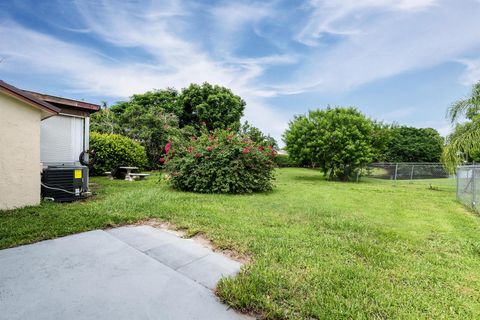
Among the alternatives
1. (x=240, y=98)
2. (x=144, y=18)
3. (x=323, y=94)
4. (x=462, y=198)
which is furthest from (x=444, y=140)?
(x=240, y=98)

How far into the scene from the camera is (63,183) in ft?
16.8

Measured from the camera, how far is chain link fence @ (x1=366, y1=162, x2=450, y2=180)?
48.3ft

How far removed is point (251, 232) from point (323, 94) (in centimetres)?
1196

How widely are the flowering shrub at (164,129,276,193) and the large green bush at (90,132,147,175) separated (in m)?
4.13

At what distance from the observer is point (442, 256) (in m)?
2.83

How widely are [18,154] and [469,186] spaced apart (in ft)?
35.7

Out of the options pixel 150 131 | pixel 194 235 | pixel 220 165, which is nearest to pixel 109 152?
pixel 150 131

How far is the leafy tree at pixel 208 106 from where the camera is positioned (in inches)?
874

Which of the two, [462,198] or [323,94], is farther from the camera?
[323,94]

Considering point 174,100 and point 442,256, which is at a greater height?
point 174,100

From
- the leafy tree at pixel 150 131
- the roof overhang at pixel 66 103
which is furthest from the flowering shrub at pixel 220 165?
the leafy tree at pixel 150 131

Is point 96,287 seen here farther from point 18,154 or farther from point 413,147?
point 413,147

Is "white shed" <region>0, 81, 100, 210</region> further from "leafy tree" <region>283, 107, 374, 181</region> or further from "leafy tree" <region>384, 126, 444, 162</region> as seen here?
"leafy tree" <region>384, 126, 444, 162</region>

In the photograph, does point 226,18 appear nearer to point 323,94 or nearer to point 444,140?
point 323,94
